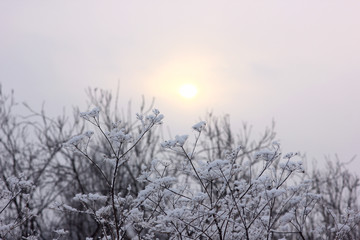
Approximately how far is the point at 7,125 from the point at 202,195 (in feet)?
39.8

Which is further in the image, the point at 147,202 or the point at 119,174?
the point at 119,174

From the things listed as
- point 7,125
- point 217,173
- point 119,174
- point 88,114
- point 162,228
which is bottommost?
point 162,228

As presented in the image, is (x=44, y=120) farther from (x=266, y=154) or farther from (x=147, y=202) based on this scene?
(x=266, y=154)

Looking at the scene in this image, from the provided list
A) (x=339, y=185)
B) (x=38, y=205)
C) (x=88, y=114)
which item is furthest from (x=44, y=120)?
(x=339, y=185)

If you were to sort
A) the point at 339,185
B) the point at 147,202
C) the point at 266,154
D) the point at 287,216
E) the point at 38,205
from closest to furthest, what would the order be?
the point at 266,154 < the point at 287,216 < the point at 147,202 < the point at 38,205 < the point at 339,185

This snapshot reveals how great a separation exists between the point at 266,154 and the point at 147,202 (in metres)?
1.70

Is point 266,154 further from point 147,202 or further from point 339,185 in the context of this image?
point 339,185

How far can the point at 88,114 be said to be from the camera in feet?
10.8

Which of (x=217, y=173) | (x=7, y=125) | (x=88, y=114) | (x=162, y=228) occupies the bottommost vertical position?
(x=162, y=228)

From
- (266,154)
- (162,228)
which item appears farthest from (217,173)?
(162,228)

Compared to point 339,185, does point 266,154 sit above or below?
below

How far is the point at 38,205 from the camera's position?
1316 centimetres

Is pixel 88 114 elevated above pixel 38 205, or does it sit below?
below

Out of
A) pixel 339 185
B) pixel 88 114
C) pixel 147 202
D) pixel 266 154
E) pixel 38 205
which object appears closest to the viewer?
pixel 88 114
